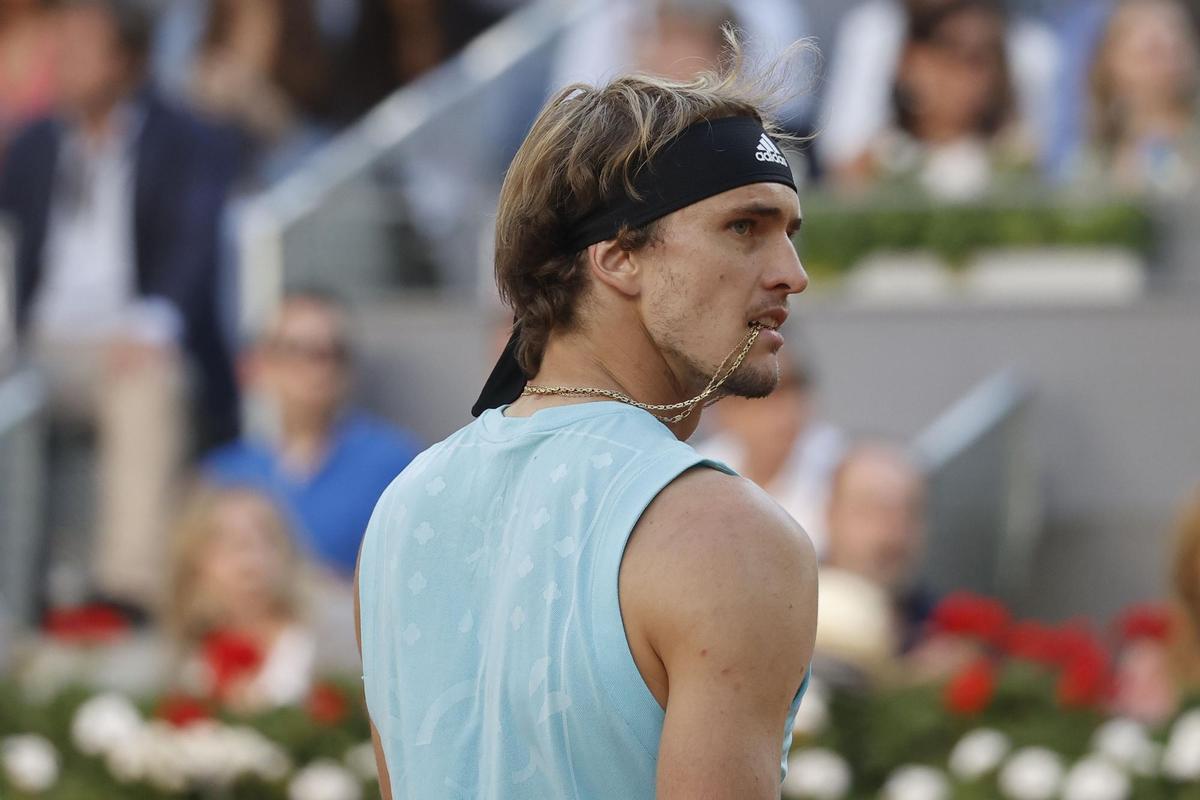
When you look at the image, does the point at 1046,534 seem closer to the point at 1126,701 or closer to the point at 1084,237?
the point at 1084,237

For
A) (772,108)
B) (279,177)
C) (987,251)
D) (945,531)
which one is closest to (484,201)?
(279,177)

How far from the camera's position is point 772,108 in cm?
225

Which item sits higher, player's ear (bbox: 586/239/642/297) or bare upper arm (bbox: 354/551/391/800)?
player's ear (bbox: 586/239/642/297)

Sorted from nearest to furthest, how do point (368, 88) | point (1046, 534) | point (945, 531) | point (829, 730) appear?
point (829, 730) < point (945, 531) < point (1046, 534) < point (368, 88)

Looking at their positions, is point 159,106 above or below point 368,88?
above

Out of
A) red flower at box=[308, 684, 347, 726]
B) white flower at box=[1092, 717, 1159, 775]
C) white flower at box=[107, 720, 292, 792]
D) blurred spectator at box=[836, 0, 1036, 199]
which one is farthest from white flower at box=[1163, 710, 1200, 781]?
blurred spectator at box=[836, 0, 1036, 199]

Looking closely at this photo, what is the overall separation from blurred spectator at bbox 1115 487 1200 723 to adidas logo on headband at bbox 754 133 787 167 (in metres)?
3.63

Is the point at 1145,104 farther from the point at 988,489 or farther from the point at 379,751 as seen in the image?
the point at 379,751

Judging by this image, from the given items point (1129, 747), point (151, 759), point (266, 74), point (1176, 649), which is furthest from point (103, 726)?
point (266, 74)

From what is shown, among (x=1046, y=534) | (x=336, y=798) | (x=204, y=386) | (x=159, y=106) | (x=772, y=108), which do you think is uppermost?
(x=772, y=108)

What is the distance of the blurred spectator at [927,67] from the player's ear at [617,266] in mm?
6668

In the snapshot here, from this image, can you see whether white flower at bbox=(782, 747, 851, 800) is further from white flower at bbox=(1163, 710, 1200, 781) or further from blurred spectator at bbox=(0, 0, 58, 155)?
blurred spectator at bbox=(0, 0, 58, 155)

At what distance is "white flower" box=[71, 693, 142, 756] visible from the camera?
222 inches

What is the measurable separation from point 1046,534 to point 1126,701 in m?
2.36
